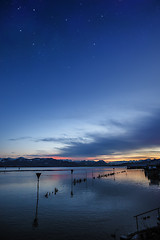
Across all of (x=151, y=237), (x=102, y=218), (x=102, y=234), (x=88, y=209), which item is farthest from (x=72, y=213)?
(x=151, y=237)

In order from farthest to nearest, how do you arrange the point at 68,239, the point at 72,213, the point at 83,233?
the point at 72,213
the point at 83,233
the point at 68,239

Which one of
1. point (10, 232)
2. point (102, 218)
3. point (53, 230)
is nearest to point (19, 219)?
point (10, 232)

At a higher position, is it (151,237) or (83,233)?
(151,237)

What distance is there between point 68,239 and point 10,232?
27.9 ft

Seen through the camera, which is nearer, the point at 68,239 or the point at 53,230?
the point at 68,239

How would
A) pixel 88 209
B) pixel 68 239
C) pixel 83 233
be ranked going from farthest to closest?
pixel 88 209
pixel 83 233
pixel 68 239

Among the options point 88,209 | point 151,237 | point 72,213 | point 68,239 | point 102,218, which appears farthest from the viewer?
point 88,209

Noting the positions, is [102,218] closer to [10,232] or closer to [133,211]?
[133,211]

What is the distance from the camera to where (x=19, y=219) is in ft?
88.6

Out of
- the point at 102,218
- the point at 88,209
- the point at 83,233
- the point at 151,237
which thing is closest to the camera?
the point at 151,237

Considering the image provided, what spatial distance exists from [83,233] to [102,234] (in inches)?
98.5

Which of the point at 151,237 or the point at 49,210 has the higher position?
the point at 151,237

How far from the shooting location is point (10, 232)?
2180 centimetres

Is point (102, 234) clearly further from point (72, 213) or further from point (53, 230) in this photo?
point (72, 213)
